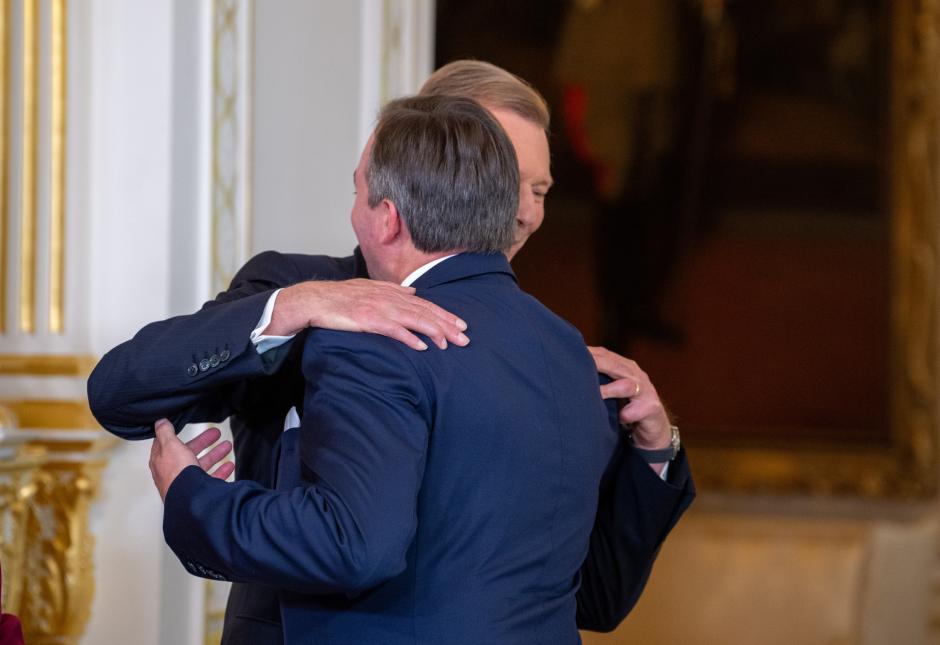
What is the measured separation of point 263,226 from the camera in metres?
4.04

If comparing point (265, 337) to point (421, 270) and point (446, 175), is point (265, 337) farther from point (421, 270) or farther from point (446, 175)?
point (446, 175)

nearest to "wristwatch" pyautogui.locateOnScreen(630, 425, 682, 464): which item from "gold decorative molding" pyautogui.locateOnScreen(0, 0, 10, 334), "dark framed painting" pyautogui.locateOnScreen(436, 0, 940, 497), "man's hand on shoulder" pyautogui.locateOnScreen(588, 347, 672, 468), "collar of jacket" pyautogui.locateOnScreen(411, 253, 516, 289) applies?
"man's hand on shoulder" pyautogui.locateOnScreen(588, 347, 672, 468)

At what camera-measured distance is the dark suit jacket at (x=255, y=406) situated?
6.20ft

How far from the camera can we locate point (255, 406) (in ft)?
7.29

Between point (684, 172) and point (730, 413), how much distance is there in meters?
Answer: 1.34

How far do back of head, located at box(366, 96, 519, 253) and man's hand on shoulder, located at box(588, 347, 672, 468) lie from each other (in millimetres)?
489

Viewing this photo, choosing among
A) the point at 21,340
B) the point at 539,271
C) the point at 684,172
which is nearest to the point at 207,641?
the point at 21,340

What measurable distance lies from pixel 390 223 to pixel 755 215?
5.23m

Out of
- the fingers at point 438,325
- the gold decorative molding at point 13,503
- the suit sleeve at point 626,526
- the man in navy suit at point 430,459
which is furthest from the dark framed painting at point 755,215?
the fingers at point 438,325

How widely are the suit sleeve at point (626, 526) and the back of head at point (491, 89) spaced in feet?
2.42

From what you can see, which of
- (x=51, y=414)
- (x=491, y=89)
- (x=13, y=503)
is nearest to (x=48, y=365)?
(x=51, y=414)

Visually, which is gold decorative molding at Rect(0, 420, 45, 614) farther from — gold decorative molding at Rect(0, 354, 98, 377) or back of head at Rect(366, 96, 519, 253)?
back of head at Rect(366, 96, 519, 253)

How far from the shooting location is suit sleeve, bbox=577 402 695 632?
2.33m

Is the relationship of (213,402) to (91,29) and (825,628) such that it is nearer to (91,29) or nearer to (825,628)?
(91,29)
